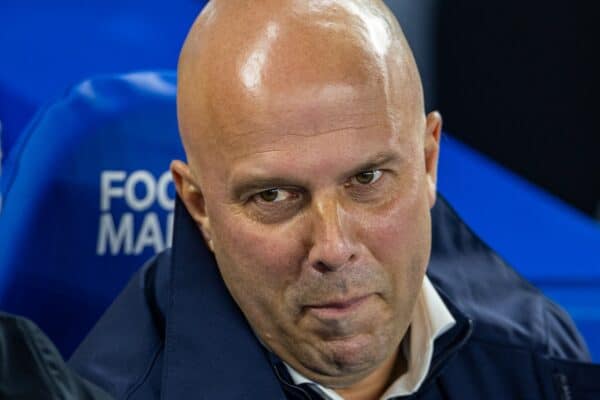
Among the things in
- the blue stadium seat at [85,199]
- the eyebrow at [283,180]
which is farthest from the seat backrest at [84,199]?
the eyebrow at [283,180]

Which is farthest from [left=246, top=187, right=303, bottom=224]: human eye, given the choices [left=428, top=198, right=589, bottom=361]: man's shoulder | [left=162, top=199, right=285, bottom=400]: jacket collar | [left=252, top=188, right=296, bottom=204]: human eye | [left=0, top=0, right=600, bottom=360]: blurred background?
[left=0, top=0, right=600, bottom=360]: blurred background

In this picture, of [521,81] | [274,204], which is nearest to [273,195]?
[274,204]

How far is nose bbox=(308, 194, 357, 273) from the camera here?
947mm

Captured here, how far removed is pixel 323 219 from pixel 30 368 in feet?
1.06

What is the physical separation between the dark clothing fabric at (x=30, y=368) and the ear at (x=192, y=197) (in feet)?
1.14

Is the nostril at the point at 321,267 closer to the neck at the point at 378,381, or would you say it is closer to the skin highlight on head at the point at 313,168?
the skin highlight on head at the point at 313,168

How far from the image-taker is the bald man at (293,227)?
0.96 metres

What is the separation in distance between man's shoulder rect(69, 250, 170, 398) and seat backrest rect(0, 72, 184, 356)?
0.08m

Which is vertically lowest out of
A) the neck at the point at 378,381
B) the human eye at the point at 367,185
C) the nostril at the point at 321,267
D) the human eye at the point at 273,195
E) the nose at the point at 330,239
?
the neck at the point at 378,381

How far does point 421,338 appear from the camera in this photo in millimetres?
1120

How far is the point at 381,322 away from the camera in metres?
1.01

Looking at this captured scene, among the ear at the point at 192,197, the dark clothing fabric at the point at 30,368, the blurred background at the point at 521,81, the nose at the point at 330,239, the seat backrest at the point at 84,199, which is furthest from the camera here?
the blurred background at the point at 521,81

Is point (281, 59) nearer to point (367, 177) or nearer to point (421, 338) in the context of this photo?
point (367, 177)

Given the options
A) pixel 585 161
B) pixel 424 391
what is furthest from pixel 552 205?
pixel 585 161
